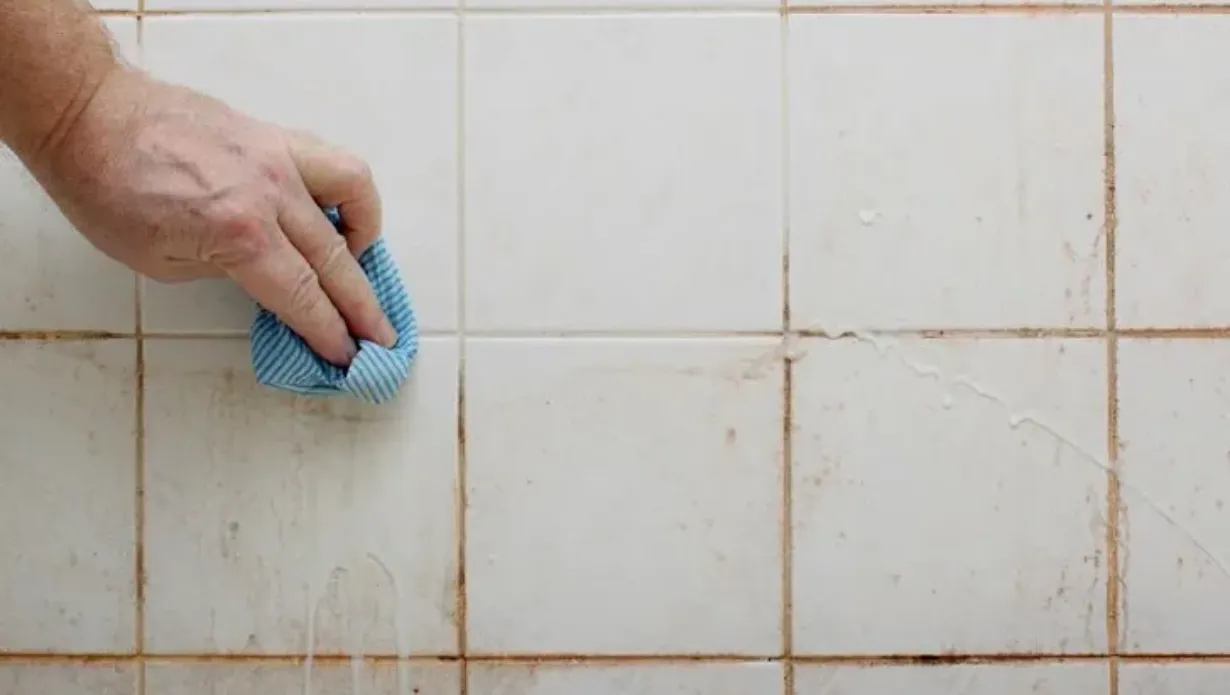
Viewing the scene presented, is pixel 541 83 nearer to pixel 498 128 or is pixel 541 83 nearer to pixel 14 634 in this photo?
pixel 498 128

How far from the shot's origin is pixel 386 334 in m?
0.79

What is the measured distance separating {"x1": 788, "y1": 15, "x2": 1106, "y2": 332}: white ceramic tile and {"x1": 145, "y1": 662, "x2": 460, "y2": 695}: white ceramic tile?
0.41 m

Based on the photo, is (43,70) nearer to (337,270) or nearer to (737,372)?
(337,270)

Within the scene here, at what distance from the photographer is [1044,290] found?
2.70ft

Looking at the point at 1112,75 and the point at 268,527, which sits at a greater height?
the point at 1112,75

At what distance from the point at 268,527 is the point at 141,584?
0.36 feet

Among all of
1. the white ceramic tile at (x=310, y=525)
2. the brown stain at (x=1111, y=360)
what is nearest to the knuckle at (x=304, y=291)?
the white ceramic tile at (x=310, y=525)

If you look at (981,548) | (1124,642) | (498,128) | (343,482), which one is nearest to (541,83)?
(498,128)

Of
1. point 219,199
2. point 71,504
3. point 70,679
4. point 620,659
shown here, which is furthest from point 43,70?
point 620,659

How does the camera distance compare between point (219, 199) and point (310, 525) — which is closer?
point (219, 199)

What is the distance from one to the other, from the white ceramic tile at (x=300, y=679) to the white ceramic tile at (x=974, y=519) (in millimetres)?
297

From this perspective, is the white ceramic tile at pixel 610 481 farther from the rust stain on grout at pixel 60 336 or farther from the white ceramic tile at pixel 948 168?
the rust stain on grout at pixel 60 336

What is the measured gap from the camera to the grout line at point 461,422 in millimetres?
825

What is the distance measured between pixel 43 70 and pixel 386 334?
0.28 metres
